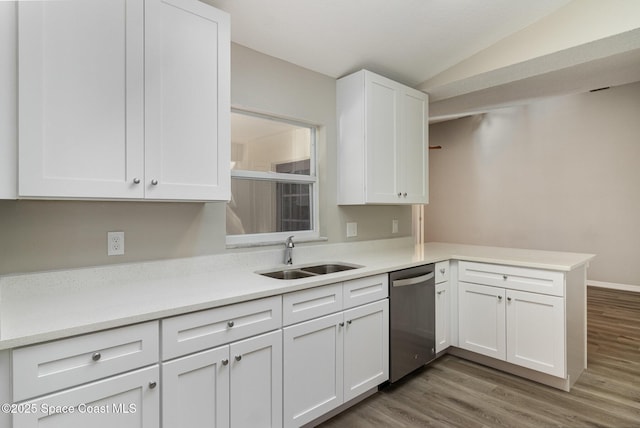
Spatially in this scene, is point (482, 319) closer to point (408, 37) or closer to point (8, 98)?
point (408, 37)

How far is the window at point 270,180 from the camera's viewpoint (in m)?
2.39

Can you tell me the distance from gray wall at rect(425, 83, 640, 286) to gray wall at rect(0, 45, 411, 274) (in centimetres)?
418

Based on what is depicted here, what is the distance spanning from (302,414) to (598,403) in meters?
1.94

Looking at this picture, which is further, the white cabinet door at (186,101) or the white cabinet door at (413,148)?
the white cabinet door at (413,148)

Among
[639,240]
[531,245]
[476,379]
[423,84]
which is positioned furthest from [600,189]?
[476,379]

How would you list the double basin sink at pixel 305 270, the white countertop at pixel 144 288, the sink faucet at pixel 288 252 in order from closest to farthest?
the white countertop at pixel 144 288
the double basin sink at pixel 305 270
the sink faucet at pixel 288 252

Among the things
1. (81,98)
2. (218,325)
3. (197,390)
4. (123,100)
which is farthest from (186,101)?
(197,390)

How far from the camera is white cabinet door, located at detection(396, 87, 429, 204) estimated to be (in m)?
2.98

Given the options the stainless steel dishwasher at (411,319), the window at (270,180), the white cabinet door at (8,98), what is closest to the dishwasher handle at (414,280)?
the stainless steel dishwasher at (411,319)

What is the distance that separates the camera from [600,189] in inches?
206

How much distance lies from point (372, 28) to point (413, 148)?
3.60 feet

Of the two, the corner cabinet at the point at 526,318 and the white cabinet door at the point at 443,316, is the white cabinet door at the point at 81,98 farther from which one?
the corner cabinet at the point at 526,318

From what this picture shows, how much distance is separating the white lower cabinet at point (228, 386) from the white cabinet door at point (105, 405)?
0.18 ft

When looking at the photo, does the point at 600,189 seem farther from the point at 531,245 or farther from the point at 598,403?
the point at 598,403
